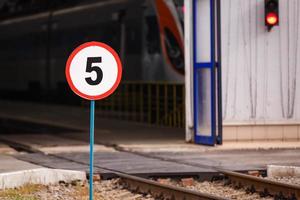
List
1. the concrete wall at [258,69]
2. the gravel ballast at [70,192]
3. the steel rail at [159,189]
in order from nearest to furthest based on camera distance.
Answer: the steel rail at [159,189], the gravel ballast at [70,192], the concrete wall at [258,69]

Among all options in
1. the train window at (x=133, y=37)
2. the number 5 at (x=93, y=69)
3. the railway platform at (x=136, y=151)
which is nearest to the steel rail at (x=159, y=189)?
the railway platform at (x=136, y=151)

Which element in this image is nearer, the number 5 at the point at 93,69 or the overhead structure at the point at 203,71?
the number 5 at the point at 93,69

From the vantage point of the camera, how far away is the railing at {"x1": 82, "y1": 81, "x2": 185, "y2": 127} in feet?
82.5

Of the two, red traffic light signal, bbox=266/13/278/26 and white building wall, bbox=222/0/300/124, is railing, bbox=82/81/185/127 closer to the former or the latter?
white building wall, bbox=222/0/300/124

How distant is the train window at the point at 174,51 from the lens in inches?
992

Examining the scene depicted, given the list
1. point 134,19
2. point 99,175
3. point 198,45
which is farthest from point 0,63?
point 99,175

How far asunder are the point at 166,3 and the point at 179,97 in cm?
265

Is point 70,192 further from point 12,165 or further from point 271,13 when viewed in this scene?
point 271,13

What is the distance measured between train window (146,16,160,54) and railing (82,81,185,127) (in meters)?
1.01

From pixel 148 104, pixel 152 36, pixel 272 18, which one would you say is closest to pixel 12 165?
pixel 272 18

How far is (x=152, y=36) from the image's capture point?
27141mm

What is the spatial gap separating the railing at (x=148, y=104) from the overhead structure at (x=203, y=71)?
4893 mm

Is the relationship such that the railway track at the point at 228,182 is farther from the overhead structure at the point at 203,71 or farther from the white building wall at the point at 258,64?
the white building wall at the point at 258,64

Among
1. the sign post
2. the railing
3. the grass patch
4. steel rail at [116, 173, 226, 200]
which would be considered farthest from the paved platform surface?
the railing
